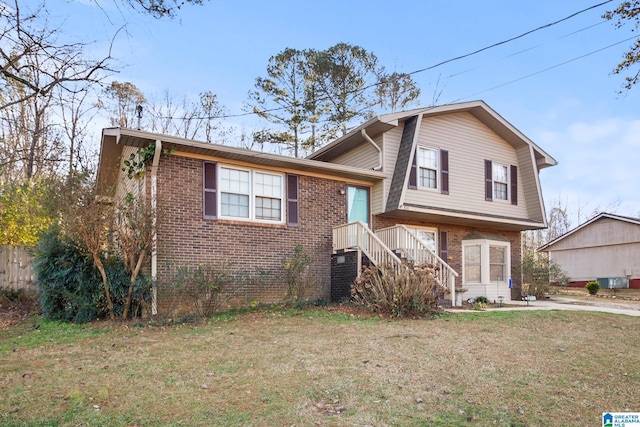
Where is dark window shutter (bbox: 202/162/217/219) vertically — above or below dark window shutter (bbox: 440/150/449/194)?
below

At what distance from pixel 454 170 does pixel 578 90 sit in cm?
458

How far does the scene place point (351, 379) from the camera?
5.63 metres

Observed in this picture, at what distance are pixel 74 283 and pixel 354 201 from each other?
7.71m

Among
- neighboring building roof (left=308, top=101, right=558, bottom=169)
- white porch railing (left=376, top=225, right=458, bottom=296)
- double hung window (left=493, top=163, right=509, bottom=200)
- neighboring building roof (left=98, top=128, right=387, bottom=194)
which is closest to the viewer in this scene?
neighboring building roof (left=98, top=128, right=387, bottom=194)

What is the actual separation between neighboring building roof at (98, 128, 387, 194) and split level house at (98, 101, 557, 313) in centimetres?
4

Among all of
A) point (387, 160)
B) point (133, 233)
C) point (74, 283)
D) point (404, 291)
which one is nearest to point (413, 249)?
point (404, 291)

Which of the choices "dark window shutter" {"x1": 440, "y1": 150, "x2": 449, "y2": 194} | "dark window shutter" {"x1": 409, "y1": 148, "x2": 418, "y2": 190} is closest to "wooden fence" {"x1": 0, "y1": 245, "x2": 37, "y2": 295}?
"dark window shutter" {"x1": 409, "y1": 148, "x2": 418, "y2": 190}

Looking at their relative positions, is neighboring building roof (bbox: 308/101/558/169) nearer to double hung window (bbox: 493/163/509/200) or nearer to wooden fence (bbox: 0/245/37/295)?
double hung window (bbox: 493/163/509/200)

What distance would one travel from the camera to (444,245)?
51.3 feet

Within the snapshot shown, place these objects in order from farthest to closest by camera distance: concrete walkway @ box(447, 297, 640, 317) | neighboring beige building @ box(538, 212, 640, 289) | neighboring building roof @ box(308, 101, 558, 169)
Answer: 1. neighboring beige building @ box(538, 212, 640, 289)
2. neighboring building roof @ box(308, 101, 558, 169)
3. concrete walkway @ box(447, 297, 640, 317)

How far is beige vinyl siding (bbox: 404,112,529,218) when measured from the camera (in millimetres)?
14617

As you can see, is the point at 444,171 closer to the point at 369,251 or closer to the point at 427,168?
the point at 427,168

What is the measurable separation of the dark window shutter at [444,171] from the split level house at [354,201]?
0.04m

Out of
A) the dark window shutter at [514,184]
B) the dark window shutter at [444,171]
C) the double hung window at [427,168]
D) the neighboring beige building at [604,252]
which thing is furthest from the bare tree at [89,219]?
the neighboring beige building at [604,252]
